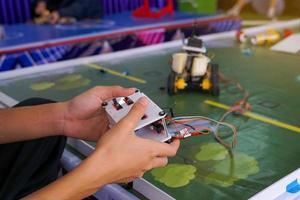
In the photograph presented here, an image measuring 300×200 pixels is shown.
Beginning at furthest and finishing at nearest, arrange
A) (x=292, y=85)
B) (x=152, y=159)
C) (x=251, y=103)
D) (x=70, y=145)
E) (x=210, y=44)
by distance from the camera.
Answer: (x=210, y=44) < (x=292, y=85) < (x=251, y=103) < (x=70, y=145) < (x=152, y=159)

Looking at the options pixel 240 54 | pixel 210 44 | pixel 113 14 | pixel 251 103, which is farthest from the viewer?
pixel 113 14

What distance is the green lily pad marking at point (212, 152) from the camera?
2.66 feet

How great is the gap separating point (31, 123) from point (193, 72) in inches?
22.1

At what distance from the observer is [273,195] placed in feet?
2.19

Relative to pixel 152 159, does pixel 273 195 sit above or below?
below

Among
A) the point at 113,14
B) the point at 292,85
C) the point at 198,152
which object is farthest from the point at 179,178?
the point at 113,14

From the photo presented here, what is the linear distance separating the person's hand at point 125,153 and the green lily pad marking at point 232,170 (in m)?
0.18

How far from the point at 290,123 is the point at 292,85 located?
1.08 ft

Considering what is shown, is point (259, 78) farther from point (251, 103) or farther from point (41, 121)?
point (41, 121)

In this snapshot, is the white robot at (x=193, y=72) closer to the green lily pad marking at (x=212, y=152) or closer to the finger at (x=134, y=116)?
the green lily pad marking at (x=212, y=152)

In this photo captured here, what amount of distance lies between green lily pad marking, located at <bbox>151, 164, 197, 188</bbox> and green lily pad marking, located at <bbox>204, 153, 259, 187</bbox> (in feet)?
0.12

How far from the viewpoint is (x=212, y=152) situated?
0.83 m

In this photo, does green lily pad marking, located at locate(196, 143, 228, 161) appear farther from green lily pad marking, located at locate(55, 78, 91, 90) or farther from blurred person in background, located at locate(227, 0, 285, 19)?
blurred person in background, located at locate(227, 0, 285, 19)

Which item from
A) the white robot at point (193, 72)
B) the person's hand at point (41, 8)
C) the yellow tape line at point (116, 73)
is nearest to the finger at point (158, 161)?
the white robot at point (193, 72)
